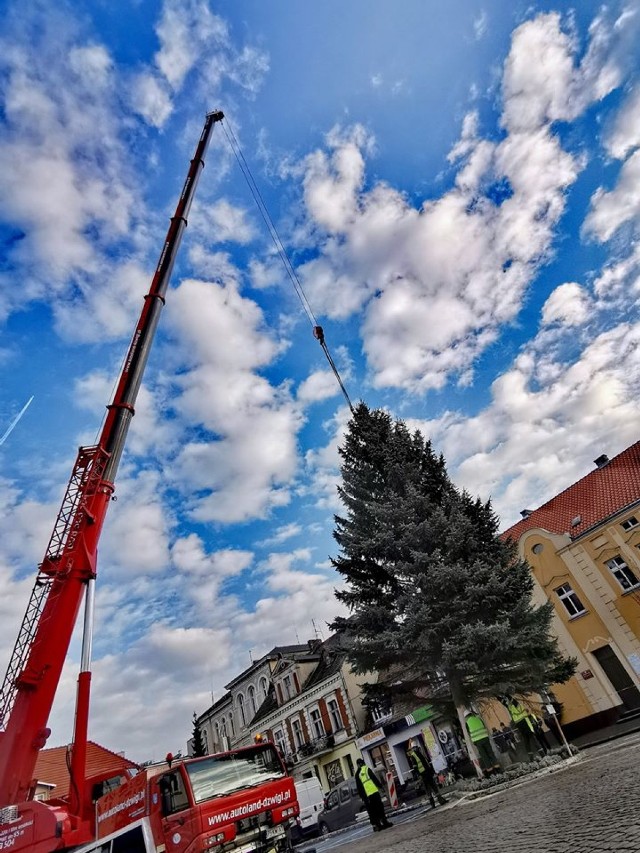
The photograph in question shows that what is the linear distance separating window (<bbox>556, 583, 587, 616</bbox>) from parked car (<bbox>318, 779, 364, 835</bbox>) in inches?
494

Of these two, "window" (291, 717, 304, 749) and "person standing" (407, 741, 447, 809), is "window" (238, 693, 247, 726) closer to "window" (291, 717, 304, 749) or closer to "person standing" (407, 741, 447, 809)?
"window" (291, 717, 304, 749)

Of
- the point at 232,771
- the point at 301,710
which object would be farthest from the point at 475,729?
the point at 301,710

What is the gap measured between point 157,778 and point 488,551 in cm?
1084

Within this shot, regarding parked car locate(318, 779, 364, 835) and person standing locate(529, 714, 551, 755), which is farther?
parked car locate(318, 779, 364, 835)

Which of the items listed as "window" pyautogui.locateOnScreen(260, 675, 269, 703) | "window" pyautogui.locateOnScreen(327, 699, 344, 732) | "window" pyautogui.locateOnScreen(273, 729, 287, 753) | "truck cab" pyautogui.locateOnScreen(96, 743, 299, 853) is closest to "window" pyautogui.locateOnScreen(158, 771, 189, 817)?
"truck cab" pyautogui.locateOnScreen(96, 743, 299, 853)

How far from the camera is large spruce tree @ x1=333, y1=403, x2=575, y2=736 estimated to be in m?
13.1

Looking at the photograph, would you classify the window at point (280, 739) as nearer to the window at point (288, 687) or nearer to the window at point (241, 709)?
the window at point (288, 687)

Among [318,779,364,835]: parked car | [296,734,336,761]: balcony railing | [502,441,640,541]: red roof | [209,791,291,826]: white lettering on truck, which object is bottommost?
[318,779,364,835]: parked car

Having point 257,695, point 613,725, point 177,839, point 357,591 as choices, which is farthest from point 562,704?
point 257,695

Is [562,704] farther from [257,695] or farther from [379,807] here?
[257,695]

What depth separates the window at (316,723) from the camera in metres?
32.3

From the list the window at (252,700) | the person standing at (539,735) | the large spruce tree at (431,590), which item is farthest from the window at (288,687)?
the person standing at (539,735)

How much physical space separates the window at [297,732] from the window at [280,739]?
4.87 feet

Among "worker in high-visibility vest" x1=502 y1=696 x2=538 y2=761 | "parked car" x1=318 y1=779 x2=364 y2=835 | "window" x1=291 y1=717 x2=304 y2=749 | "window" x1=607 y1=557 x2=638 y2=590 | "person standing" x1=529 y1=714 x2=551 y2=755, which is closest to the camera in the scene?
"person standing" x1=529 y1=714 x2=551 y2=755
